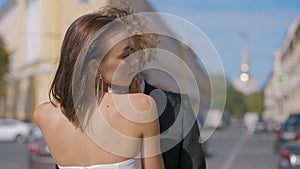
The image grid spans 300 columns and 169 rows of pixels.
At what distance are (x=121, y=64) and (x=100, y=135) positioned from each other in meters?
0.23

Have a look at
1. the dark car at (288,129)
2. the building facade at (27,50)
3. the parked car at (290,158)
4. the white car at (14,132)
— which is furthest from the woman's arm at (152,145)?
the building facade at (27,50)

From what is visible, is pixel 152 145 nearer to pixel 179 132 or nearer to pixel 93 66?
pixel 179 132

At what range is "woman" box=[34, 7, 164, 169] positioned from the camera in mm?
1948

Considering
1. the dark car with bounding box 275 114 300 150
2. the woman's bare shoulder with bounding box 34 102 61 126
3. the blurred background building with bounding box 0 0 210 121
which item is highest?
the woman's bare shoulder with bounding box 34 102 61 126

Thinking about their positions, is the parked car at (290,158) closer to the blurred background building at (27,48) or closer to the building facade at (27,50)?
the blurred background building at (27,48)

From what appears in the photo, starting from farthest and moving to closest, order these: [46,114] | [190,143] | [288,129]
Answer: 1. [288,129]
2. [46,114]
3. [190,143]

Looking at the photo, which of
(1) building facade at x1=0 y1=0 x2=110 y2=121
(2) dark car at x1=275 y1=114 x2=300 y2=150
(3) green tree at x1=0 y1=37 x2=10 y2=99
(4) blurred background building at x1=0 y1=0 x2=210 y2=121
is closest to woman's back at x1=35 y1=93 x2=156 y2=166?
(2) dark car at x1=275 y1=114 x2=300 y2=150

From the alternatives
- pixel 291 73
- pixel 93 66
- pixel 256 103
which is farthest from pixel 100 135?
pixel 256 103

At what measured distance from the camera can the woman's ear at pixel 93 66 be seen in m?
2.02

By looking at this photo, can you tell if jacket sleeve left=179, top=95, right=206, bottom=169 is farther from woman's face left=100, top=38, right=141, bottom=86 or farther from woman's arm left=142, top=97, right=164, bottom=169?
woman's face left=100, top=38, right=141, bottom=86

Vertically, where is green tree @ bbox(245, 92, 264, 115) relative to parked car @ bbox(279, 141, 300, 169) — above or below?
below

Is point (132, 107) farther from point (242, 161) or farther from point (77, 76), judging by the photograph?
point (242, 161)

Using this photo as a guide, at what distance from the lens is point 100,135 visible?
202 cm

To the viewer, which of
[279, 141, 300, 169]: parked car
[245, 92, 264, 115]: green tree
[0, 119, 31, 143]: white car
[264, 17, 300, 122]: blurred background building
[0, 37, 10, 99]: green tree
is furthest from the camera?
[245, 92, 264, 115]: green tree
